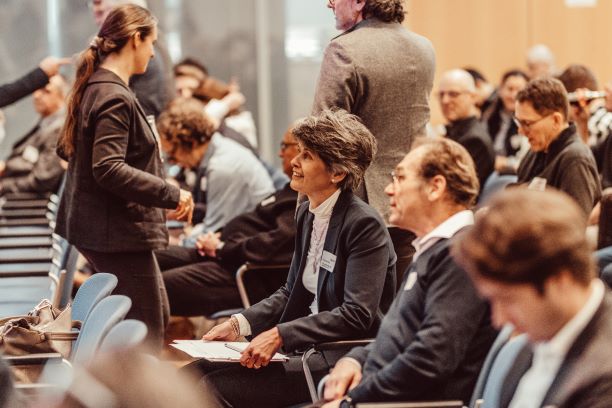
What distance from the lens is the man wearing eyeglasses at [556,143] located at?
13.5 feet

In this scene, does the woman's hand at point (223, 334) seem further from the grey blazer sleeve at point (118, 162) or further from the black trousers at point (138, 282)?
the grey blazer sleeve at point (118, 162)

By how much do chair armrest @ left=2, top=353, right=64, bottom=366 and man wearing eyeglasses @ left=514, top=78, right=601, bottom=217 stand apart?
85.6 inches

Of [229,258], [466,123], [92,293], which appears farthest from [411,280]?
[466,123]

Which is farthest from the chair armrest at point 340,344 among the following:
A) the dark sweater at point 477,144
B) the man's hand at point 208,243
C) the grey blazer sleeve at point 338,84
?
the dark sweater at point 477,144

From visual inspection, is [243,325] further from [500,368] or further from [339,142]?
[500,368]

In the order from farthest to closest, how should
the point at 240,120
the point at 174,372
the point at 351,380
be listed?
1. the point at 240,120
2. the point at 351,380
3. the point at 174,372

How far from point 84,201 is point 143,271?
12.7 inches

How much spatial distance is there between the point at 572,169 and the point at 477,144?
196 cm

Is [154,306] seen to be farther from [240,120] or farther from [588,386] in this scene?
[240,120]

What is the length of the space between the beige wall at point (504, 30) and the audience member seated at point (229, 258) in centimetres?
539

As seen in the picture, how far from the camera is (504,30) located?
9953mm

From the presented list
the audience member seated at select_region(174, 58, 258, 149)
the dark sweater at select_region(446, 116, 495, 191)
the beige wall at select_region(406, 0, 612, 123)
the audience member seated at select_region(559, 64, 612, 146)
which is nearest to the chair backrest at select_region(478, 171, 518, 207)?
the audience member seated at select_region(559, 64, 612, 146)

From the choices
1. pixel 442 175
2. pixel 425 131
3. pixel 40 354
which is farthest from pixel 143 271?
pixel 442 175

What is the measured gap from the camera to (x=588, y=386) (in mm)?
1589
